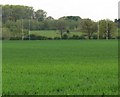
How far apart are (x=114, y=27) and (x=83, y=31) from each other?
6.70 meters

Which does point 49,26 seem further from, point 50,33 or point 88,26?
point 88,26

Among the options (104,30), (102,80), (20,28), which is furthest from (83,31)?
(102,80)

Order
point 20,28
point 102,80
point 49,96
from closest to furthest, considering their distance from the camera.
Answer: point 49,96
point 102,80
point 20,28

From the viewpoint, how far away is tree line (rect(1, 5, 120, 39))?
77.3 meters

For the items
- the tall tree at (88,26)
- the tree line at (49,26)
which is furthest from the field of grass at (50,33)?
the tall tree at (88,26)

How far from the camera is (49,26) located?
87.2m

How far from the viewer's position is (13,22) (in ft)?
279

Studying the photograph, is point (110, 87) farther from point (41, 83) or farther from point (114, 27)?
point (114, 27)

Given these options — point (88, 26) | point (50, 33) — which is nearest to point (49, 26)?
point (50, 33)

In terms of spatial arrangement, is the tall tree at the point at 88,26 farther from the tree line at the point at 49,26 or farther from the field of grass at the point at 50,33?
the field of grass at the point at 50,33

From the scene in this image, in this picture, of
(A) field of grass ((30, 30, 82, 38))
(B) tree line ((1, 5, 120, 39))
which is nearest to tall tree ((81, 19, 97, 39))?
(B) tree line ((1, 5, 120, 39))

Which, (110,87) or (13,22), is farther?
(13,22)

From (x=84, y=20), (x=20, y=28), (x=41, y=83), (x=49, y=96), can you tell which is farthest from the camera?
(x=84, y=20)

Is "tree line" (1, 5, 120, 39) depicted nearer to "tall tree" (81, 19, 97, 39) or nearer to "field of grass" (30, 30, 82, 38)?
"tall tree" (81, 19, 97, 39)
